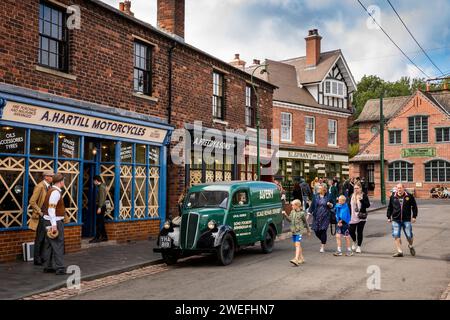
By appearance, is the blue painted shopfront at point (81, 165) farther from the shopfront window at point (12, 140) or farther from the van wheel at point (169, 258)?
the van wheel at point (169, 258)

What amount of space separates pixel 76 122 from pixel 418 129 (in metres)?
37.0

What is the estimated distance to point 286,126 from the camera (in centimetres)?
3450

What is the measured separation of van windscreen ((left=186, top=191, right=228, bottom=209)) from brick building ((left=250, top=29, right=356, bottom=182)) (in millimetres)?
22050

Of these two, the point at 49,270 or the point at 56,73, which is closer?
the point at 49,270

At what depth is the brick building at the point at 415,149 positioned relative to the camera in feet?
135

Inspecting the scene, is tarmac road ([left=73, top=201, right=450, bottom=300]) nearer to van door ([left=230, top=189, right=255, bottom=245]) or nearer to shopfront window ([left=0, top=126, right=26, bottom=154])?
van door ([left=230, top=189, right=255, bottom=245])

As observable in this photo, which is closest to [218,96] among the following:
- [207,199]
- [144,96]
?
[144,96]

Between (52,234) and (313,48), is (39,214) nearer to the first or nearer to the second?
(52,234)

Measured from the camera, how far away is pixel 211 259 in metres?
11.8

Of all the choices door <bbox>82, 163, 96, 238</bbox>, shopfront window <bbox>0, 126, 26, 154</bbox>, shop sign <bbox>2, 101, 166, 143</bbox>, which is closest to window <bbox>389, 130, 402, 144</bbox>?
shop sign <bbox>2, 101, 166, 143</bbox>

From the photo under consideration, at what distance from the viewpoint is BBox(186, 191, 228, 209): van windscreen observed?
1132 centimetres

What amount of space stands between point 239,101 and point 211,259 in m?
10.4
